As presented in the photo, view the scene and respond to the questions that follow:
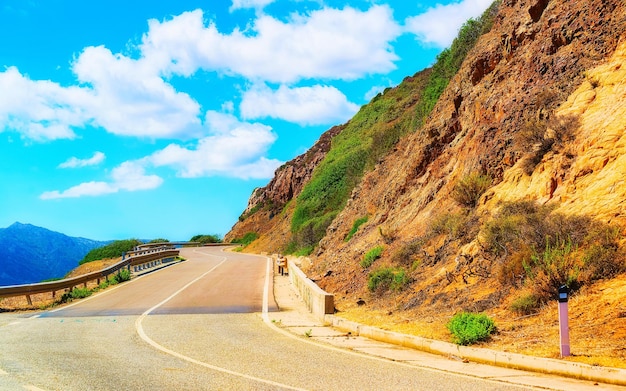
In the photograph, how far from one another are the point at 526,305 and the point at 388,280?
5798mm

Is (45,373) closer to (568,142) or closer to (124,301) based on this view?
(124,301)

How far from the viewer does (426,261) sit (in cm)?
1556

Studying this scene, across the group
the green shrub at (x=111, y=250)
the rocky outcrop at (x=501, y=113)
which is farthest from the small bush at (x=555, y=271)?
the green shrub at (x=111, y=250)

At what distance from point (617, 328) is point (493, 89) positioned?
1448 cm

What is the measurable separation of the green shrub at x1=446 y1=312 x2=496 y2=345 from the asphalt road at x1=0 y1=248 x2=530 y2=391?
1.38 metres

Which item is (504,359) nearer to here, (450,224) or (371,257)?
A: (450,224)

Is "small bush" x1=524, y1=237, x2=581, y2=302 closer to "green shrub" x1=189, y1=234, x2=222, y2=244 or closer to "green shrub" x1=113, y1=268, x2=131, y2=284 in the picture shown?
"green shrub" x1=113, y1=268, x2=131, y2=284

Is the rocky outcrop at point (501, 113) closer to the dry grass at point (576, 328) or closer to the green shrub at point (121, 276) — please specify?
the dry grass at point (576, 328)

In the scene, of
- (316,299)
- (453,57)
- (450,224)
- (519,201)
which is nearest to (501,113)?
(450,224)

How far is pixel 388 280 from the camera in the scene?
1566cm

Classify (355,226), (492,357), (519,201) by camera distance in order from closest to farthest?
(492,357), (519,201), (355,226)

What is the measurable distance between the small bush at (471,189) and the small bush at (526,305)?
20.6ft

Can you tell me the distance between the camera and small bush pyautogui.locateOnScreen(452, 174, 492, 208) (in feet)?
53.7

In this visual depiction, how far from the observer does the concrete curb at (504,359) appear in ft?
23.5
